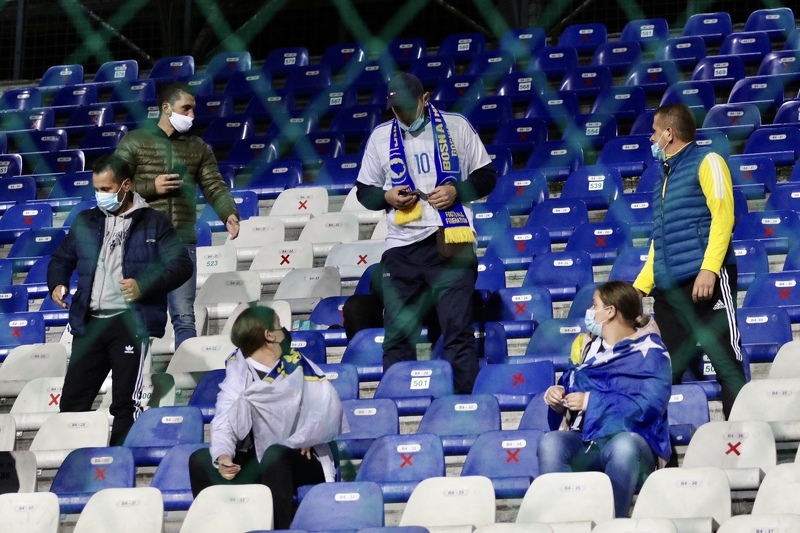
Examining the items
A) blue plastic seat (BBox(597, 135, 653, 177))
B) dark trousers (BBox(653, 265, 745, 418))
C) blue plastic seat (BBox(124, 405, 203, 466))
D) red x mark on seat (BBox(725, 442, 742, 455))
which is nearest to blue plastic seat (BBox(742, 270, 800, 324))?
dark trousers (BBox(653, 265, 745, 418))

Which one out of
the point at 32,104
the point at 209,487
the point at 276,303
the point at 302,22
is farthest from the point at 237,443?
the point at 302,22

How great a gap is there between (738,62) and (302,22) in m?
4.16

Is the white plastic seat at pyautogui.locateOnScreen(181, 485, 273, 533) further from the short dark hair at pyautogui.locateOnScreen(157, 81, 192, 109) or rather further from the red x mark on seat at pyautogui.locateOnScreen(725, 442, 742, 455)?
the short dark hair at pyautogui.locateOnScreen(157, 81, 192, 109)

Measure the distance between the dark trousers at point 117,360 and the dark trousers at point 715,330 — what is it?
1.68 m

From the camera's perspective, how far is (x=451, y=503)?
327 centimetres

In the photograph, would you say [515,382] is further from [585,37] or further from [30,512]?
[585,37]

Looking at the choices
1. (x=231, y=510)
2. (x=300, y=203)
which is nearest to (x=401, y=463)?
(x=231, y=510)

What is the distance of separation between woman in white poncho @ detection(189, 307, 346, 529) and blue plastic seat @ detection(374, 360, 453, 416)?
496 millimetres

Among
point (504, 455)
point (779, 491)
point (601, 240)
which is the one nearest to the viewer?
point (779, 491)

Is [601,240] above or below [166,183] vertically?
below

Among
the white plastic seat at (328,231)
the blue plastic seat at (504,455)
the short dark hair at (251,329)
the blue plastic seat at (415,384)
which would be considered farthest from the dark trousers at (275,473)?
the white plastic seat at (328,231)

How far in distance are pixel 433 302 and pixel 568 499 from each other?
136 centimetres

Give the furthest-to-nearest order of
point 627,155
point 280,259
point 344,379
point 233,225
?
point 627,155, point 280,259, point 233,225, point 344,379

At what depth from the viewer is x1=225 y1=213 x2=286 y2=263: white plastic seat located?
601cm
